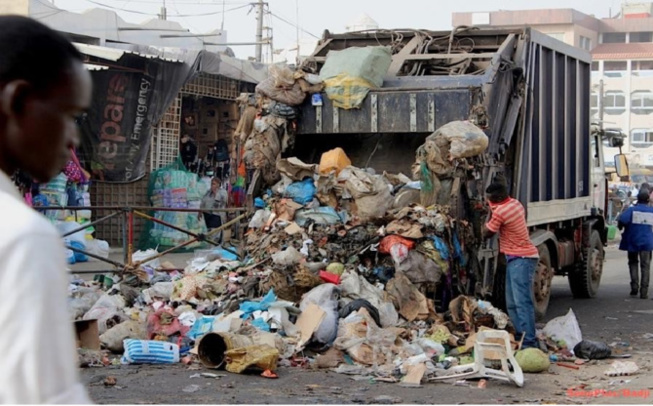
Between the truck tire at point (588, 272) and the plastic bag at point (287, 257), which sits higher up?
the plastic bag at point (287, 257)

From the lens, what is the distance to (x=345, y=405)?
648cm

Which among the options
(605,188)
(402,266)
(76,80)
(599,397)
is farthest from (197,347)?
(605,188)

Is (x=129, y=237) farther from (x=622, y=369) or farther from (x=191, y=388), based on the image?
(x=622, y=369)

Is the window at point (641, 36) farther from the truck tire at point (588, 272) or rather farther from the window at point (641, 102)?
the truck tire at point (588, 272)

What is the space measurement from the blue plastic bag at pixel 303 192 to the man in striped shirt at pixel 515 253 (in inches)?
65.9

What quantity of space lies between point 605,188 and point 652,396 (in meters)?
8.32

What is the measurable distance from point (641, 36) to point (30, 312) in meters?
95.4

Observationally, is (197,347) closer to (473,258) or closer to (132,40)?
(473,258)

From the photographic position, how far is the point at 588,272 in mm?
13477

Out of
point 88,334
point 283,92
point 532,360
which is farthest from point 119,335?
point 532,360

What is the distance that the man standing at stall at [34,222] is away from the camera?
125 cm

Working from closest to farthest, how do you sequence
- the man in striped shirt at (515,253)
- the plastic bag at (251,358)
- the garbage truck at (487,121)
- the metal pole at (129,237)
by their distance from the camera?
the plastic bag at (251,358) → the man in striped shirt at (515,253) → the garbage truck at (487,121) → the metal pole at (129,237)

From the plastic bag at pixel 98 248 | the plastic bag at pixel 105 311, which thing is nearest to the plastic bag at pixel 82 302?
the plastic bag at pixel 105 311

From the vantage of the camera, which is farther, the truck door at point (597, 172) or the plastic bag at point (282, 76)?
the truck door at point (597, 172)
